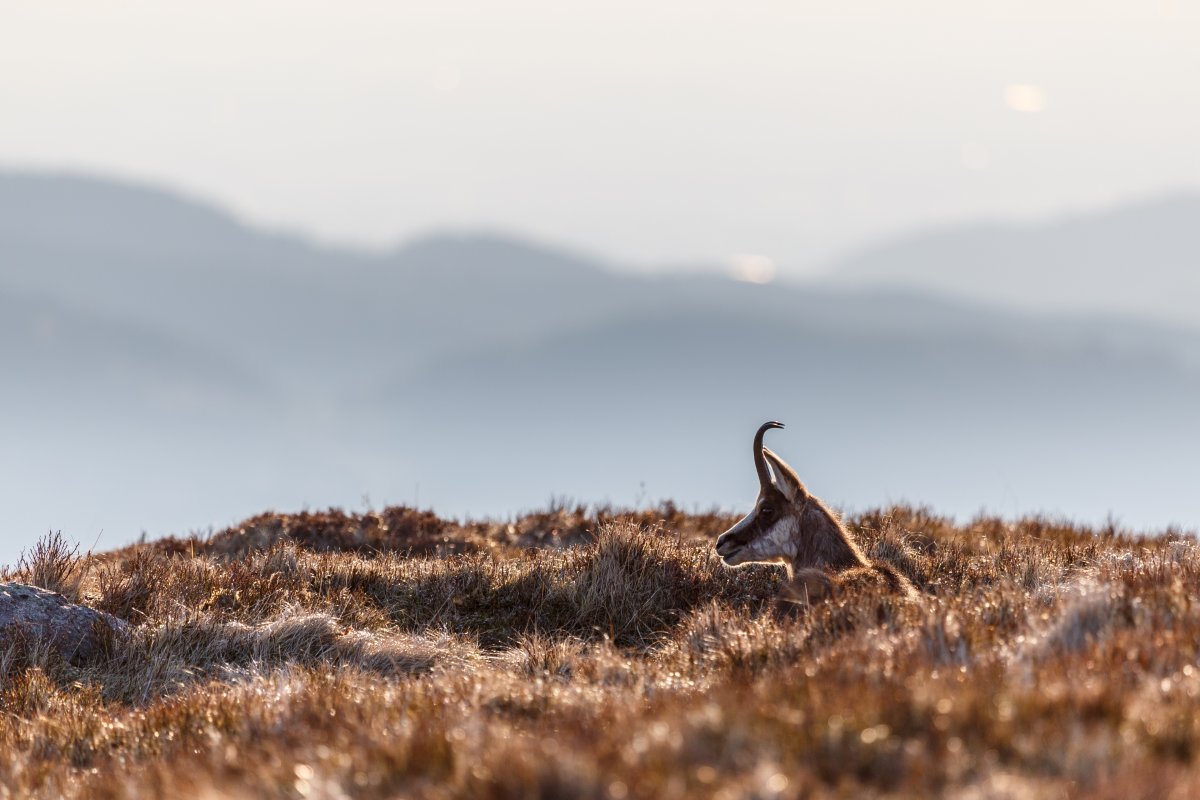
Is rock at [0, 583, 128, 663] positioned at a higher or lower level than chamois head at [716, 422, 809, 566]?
lower

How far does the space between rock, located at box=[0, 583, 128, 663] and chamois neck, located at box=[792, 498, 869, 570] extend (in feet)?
19.8

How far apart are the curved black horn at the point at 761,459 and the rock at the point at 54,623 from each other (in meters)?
5.79

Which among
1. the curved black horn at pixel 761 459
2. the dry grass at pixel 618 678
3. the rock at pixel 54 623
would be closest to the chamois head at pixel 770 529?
the curved black horn at pixel 761 459

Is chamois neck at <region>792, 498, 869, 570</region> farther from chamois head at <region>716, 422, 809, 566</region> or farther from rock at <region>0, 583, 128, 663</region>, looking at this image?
rock at <region>0, 583, 128, 663</region>

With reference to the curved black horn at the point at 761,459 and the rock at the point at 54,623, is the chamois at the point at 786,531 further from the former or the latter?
the rock at the point at 54,623

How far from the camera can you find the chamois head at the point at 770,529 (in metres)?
10.1

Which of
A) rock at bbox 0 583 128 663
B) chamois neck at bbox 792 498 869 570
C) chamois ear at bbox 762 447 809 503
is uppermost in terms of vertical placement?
chamois ear at bbox 762 447 809 503

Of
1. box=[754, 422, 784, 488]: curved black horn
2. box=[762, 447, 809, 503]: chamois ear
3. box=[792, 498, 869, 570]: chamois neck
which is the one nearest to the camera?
box=[754, 422, 784, 488]: curved black horn

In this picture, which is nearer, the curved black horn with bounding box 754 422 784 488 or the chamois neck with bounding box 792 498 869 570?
the curved black horn with bounding box 754 422 784 488

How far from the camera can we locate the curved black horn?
973 centimetres

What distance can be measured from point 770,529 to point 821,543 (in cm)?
46

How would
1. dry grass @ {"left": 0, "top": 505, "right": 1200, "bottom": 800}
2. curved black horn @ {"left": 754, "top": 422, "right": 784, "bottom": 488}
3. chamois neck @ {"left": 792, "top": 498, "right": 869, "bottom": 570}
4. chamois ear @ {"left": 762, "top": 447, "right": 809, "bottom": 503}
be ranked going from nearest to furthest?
dry grass @ {"left": 0, "top": 505, "right": 1200, "bottom": 800} < curved black horn @ {"left": 754, "top": 422, "right": 784, "bottom": 488} < chamois neck @ {"left": 792, "top": 498, "right": 869, "bottom": 570} < chamois ear @ {"left": 762, "top": 447, "right": 809, "bottom": 503}

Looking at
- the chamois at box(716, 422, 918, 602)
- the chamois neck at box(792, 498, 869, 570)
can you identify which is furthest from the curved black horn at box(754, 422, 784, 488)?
the chamois neck at box(792, 498, 869, 570)

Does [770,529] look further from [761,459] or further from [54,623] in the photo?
[54,623]
